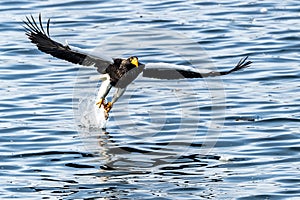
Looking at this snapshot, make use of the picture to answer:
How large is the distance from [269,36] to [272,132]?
18.0ft

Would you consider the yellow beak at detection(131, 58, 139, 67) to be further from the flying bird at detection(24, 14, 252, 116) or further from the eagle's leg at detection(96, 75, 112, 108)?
the eagle's leg at detection(96, 75, 112, 108)

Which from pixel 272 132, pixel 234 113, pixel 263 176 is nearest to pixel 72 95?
pixel 234 113

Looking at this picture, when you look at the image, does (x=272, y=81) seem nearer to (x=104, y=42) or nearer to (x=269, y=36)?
(x=269, y=36)

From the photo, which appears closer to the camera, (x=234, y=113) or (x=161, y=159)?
(x=161, y=159)

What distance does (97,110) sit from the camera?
1178 centimetres

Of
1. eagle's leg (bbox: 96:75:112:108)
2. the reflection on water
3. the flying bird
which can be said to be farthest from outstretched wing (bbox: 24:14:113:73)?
the reflection on water

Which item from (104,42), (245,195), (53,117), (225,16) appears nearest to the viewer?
(245,195)

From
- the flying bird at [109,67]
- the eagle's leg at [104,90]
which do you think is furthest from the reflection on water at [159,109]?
the flying bird at [109,67]

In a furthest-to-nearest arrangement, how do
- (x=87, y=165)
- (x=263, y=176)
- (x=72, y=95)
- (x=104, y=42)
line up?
(x=104, y=42) → (x=72, y=95) → (x=87, y=165) → (x=263, y=176)

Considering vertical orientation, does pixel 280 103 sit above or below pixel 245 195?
above

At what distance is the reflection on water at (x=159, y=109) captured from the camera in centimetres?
948

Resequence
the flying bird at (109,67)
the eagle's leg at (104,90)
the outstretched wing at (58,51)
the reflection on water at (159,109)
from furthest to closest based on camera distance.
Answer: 1. the eagle's leg at (104,90)
2. the flying bird at (109,67)
3. the outstretched wing at (58,51)
4. the reflection on water at (159,109)

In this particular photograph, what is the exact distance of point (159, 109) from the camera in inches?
490

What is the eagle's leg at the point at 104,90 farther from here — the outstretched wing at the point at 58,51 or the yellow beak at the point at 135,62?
the yellow beak at the point at 135,62
